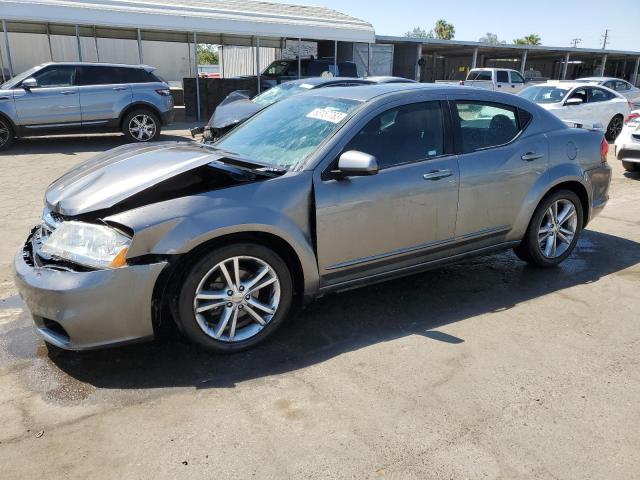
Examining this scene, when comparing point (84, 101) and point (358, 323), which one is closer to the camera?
point (358, 323)

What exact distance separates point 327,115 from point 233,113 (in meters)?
6.22

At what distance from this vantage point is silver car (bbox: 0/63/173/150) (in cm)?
1116

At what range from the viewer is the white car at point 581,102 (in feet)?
43.0

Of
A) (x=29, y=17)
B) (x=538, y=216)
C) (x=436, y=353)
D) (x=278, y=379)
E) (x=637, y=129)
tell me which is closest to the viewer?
(x=278, y=379)

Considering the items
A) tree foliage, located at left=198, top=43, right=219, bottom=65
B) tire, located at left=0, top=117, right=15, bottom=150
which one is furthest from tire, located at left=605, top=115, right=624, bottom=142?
tree foliage, located at left=198, top=43, right=219, bottom=65

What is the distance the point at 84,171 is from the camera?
3678mm

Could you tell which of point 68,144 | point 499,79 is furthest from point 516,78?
point 68,144

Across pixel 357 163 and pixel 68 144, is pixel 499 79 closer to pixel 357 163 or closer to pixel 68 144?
pixel 68 144

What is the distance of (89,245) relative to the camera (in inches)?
119

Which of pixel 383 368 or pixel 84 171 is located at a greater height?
pixel 84 171

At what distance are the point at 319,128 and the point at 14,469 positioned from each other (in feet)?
8.81

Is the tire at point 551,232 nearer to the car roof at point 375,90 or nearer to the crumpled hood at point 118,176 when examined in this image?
the car roof at point 375,90

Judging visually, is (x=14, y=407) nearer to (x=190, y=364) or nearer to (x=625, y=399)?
(x=190, y=364)

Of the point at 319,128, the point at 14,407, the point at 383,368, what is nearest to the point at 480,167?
the point at 319,128
